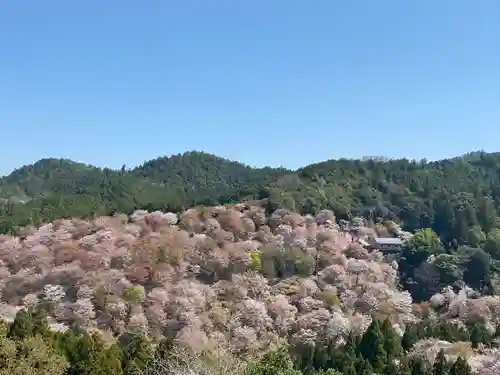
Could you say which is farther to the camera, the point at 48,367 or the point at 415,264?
the point at 415,264

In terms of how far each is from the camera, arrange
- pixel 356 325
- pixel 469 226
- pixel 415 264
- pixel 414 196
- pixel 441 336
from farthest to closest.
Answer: pixel 414 196
pixel 469 226
pixel 415 264
pixel 356 325
pixel 441 336

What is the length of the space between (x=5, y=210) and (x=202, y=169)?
47.9 meters

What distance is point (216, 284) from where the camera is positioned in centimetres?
3697

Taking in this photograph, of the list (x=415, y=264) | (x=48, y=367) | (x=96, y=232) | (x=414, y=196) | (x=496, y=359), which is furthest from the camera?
(x=414, y=196)

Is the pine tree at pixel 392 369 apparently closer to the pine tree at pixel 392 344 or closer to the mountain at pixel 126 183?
the pine tree at pixel 392 344

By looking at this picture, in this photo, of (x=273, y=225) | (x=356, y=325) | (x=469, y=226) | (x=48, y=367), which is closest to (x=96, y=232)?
(x=273, y=225)

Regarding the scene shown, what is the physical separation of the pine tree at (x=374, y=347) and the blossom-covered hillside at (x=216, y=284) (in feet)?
Answer: 6.47

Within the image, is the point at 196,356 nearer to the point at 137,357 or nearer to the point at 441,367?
the point at 137,357

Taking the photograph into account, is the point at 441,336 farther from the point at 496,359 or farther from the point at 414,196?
the point at 414,196

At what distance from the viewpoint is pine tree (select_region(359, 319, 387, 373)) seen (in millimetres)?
27984

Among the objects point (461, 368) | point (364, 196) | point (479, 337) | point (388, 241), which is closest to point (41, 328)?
point (461, 368)

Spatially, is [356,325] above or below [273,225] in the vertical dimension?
below

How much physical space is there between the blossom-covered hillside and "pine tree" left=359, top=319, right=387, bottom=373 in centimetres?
197

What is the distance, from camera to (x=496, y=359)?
85.1 ft
